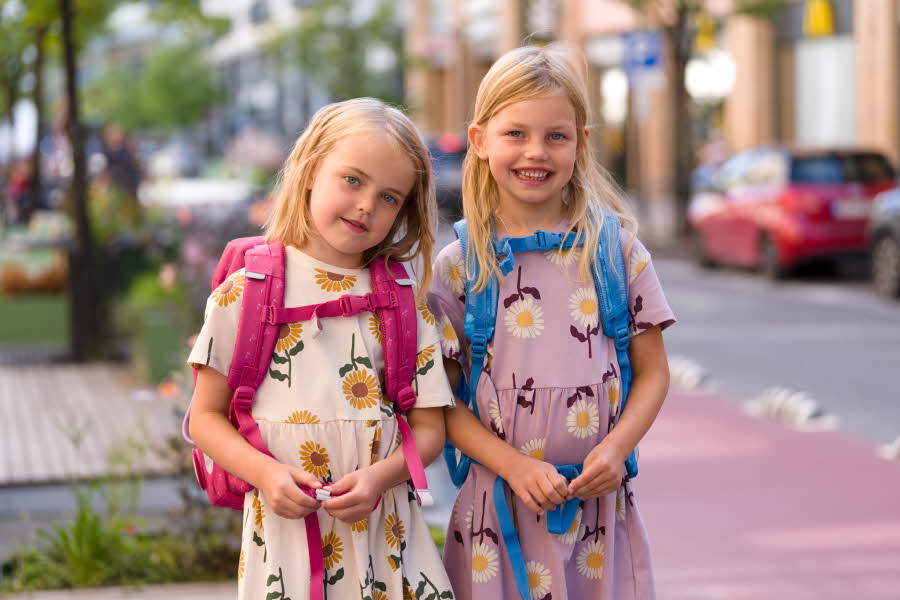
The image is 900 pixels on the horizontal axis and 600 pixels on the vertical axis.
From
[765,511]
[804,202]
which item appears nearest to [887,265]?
[804,202]

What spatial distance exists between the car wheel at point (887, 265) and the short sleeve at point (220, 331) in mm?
12756

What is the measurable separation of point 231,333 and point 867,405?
7.17 metres

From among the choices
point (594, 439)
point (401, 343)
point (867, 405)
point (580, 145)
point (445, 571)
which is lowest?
point (867, 405)

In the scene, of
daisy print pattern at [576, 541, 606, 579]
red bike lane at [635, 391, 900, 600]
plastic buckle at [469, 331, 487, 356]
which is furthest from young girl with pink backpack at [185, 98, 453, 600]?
red bike lane at [635, 391, 900, 600]

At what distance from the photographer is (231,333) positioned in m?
2.84

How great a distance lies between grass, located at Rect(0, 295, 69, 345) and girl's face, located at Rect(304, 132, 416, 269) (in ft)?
33.6

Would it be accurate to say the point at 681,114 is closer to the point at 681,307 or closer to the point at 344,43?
the point at 681,307

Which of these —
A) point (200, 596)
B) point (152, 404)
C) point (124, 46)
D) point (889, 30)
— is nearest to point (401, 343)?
point (200, 596)

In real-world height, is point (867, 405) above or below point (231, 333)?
below

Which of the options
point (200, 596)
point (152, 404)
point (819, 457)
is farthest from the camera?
point (152, 404)

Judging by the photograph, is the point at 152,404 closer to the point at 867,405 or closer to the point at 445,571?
the point at 867,405

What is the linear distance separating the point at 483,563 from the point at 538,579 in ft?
0.38

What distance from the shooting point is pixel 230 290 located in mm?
2857

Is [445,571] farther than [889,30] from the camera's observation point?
No
